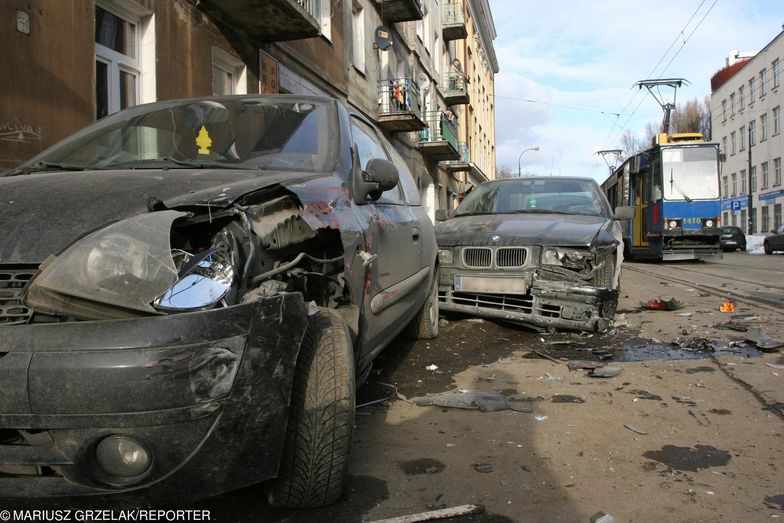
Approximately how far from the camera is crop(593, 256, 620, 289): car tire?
5.02 metres

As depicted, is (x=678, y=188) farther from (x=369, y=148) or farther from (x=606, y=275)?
(x=369, y=148)

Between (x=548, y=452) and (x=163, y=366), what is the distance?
6.21 ft

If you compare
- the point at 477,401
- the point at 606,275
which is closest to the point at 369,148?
the point at 477,401

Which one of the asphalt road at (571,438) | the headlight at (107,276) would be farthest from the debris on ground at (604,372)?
the headlight at (107,276)

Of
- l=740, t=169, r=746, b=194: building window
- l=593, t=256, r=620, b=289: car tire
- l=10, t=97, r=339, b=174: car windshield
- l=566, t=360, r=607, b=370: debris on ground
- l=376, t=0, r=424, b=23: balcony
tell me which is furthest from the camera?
l=740, t=169, r=746, b=194: building window

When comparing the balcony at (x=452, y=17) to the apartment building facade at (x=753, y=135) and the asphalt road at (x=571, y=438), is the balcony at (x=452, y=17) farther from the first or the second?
the asphalt road at (x=571, y=438)

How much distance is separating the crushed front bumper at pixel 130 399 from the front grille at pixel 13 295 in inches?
1.7

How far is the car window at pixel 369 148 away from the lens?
3.38 m

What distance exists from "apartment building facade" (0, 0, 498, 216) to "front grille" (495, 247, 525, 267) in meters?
4.91

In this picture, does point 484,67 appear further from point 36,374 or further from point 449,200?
point 36,374

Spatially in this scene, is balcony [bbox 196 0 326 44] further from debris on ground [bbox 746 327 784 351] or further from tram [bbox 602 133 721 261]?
tram [bbox 602 133 721 261]

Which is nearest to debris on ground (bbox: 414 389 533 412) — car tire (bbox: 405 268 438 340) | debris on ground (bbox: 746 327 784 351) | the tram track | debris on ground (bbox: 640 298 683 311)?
car tire (bbox: 405 268 438 340)

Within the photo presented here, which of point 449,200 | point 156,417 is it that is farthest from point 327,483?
point 449,200

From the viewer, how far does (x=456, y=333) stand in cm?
559
